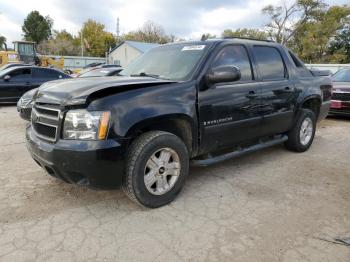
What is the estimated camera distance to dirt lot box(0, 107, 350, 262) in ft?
8.59

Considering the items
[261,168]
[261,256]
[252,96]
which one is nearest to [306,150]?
[261,168]

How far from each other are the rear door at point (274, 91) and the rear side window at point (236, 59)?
237 mm

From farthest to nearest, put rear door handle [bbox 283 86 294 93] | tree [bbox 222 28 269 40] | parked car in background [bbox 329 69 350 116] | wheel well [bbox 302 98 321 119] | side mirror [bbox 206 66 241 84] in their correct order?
tree [bbox 222 28 269 40] < parked car in background [bbox 329 69 350 116] < wheel well [bbox 302 98 321 119] < rear door handle [bbox 283 86 294 93] < side mirror [bbox 206 66 241 84]

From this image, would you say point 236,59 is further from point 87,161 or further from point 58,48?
point 58,48

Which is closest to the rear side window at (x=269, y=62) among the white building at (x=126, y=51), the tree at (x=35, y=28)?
the white building at (x=126, y=51)

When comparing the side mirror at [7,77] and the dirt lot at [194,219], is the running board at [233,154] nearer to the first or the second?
the dirt lot at [194,219]

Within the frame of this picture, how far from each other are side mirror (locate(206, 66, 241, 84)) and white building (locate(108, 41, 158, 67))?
109ft

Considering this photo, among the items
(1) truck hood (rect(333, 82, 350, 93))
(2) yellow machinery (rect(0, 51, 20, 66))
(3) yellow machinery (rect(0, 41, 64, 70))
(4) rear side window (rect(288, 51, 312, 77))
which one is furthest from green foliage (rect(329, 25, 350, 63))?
(4) rear side window (rect(288, 51, 312, 77))

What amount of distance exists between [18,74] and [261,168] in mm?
9892

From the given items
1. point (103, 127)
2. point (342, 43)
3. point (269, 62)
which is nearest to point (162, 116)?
point (103, 127)

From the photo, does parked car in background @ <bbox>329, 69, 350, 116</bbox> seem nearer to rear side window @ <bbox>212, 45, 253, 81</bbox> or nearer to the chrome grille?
rear side window @ <bbox>212, 45, 253, 81</bbox>

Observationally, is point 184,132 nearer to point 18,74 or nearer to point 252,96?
point 252,96

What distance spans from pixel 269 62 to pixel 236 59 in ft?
2.72

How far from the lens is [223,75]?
3523 mm
